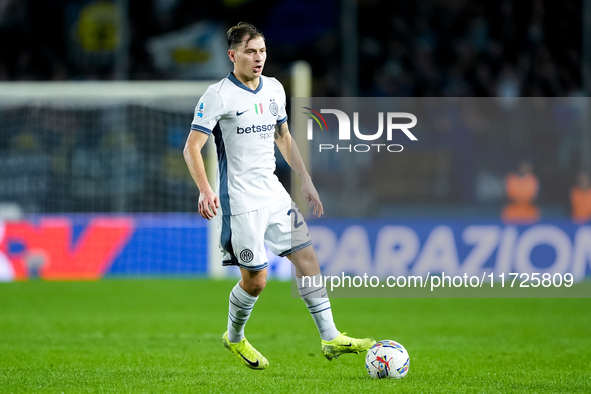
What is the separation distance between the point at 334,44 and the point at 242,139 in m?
15.3

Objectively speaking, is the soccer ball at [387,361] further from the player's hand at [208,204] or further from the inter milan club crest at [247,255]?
the player's hand at [208,204]

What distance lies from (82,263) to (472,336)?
7.66 m

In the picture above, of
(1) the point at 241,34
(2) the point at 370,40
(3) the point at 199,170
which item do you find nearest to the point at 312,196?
(3) the point at 199,170

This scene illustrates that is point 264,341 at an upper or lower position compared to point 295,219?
lower

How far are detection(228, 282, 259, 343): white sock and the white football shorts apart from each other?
242 mm

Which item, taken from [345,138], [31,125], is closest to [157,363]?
[345,138]

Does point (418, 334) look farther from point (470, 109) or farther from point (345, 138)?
point (470, 109)

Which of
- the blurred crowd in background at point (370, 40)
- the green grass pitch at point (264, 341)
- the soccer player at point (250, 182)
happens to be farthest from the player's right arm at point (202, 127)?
the blurred crowd in background at point (370, 40)

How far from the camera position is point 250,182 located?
5.69 meters

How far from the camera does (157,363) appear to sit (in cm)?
637

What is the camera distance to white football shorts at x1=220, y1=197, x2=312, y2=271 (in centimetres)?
563

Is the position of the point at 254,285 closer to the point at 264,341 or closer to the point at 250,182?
the point at 250,182

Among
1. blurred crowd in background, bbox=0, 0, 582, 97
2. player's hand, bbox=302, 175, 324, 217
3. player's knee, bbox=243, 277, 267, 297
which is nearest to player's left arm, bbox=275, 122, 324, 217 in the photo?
player's hand, bbox=302, 175, 324, 217

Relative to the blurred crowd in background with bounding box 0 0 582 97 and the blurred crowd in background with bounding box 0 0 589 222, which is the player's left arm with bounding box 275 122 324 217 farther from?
the blurred crowd in background with bounding box 0 0 582 97
